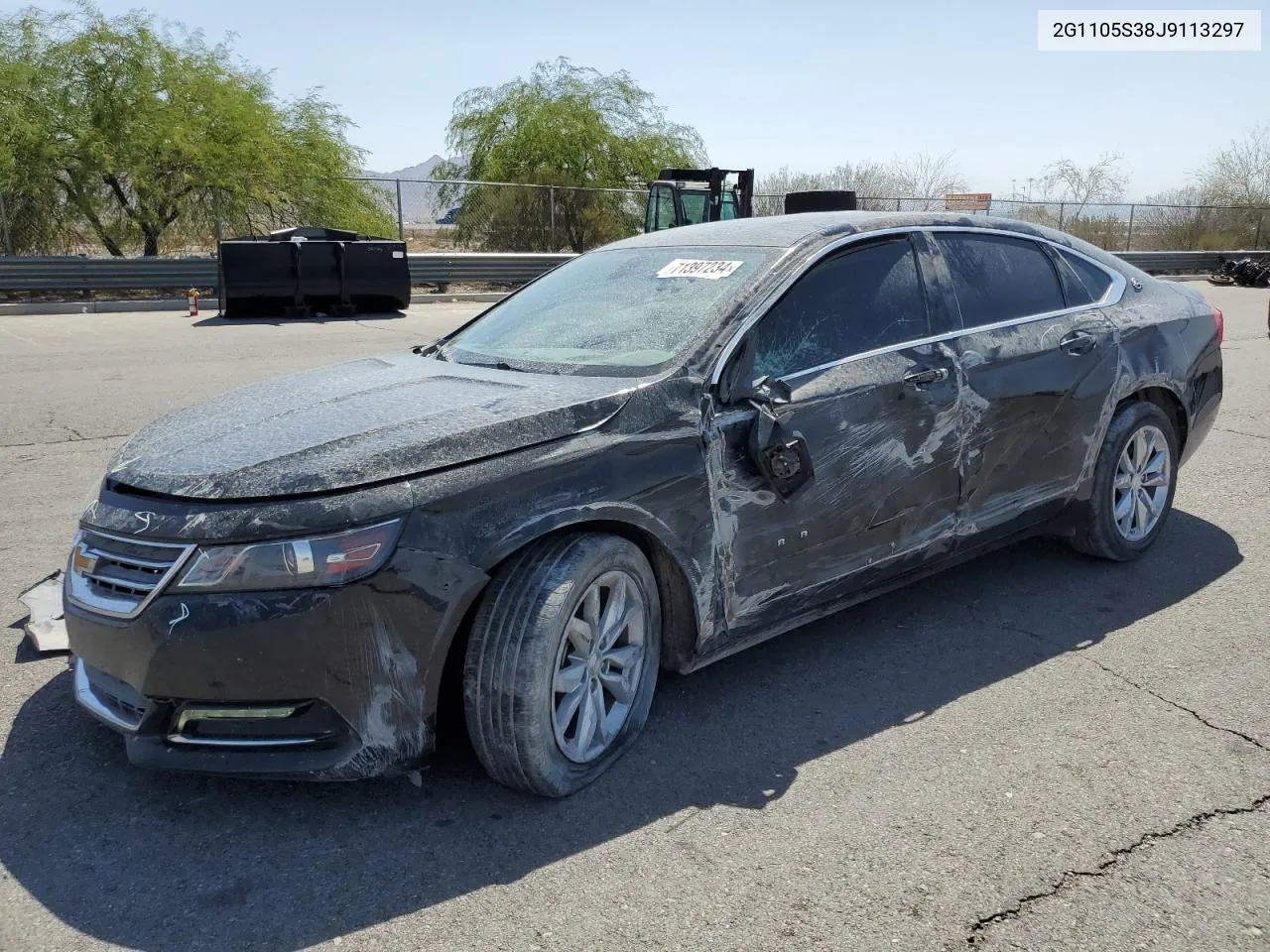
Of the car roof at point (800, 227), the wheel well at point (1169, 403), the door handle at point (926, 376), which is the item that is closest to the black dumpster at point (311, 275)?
the car roof at point (800, 227)

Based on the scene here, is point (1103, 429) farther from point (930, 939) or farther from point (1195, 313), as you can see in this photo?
point (930, 939)

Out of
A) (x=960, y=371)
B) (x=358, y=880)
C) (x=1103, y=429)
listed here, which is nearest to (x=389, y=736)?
(x=358, y=880)

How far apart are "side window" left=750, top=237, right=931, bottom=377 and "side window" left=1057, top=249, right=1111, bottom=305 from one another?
110 centimetres

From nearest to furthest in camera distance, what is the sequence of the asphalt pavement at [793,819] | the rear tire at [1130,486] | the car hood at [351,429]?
the asphalt pavement at [793,819]
the car hood at [351,429]
the rear tire at [1130,486]

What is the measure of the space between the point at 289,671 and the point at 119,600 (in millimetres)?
505

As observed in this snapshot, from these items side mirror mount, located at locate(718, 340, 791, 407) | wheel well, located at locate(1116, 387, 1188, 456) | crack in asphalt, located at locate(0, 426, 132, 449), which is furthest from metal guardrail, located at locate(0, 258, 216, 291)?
side mirror mount, located at locate(718, 340, 791, 407)

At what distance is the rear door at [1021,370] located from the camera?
14.0ft

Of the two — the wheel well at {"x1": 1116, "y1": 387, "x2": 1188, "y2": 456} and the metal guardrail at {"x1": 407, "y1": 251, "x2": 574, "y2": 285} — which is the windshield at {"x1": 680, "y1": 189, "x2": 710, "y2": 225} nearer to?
the metal guardrail at {"x1": 407, "y1": 251, "x2": 574, "y2": 285}

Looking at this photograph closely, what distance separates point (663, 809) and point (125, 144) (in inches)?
922

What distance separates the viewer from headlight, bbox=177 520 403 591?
2736 millimetres

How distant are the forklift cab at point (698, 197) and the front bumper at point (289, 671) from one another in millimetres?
19314

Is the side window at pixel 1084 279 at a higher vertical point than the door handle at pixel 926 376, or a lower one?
higher

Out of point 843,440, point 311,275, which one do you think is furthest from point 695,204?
point 843,440

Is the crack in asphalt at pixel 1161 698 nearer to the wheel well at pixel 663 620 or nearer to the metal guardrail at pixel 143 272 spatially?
the wheel well at pixel 663 620
